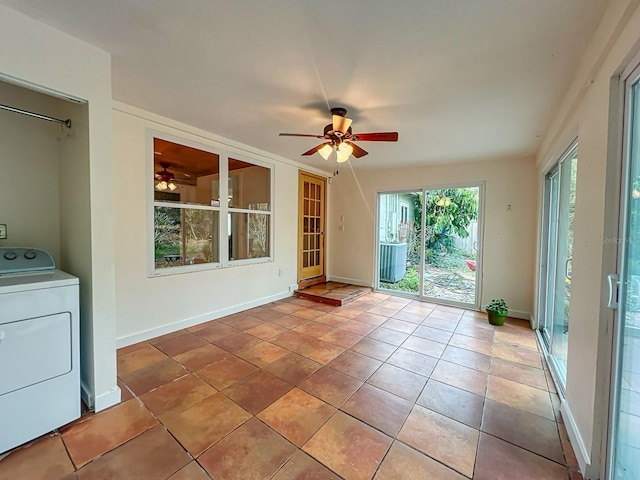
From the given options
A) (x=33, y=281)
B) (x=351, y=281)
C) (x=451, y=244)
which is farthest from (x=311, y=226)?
(x=33, y=281)

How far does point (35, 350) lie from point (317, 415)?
175cm

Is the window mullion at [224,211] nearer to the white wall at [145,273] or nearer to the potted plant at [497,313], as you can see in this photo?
the white wall at [145,273]

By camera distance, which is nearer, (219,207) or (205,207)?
(205,207)

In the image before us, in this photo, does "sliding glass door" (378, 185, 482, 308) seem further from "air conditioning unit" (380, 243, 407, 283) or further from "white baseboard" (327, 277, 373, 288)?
"white baseboard" (327, 277, 373, 288)

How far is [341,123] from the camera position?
2.43 m

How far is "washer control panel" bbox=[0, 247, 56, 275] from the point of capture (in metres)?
1.76

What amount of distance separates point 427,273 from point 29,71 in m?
5.00

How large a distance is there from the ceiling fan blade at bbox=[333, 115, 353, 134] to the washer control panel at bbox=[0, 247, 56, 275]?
2.43 m

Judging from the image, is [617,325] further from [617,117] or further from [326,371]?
[326,371]

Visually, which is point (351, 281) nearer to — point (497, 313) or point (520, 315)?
point (497, 313)

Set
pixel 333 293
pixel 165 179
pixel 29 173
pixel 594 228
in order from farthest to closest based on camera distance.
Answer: pixel 333 293
pixel 165 179
pixel 29 173
pixel 594 228

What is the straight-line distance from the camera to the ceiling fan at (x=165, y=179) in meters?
3.00

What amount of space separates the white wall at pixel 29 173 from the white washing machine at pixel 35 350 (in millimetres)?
408

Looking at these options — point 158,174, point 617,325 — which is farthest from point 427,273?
point 158,174
